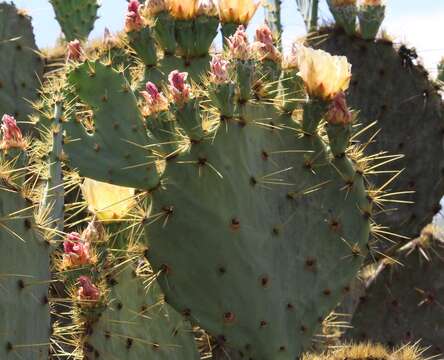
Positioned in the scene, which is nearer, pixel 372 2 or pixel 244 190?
pixel 244 190

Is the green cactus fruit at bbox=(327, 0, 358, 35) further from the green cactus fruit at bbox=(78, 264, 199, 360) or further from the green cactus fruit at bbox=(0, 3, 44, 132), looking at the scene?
the green cactus fruit at bbox=(78, 264, 199, 360)

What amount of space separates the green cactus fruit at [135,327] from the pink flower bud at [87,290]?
3.9 inches

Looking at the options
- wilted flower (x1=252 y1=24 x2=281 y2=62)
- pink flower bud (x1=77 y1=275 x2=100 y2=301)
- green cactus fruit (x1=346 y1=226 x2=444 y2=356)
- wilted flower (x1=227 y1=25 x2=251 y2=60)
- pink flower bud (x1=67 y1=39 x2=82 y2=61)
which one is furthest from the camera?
green cactus fruit (x1=346 y1=226 x2=444 y2=356)

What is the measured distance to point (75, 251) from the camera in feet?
8.07

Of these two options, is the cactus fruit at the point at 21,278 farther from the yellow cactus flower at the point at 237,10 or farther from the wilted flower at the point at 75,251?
the yellow cactus flower at the point at 237,10

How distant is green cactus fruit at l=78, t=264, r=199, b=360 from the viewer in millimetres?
2553

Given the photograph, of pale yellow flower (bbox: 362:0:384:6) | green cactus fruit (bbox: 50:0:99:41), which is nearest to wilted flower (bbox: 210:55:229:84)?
pale yellow flower (bbox: 362:0:384:6)

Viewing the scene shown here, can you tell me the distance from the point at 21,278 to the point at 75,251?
1.31 feet

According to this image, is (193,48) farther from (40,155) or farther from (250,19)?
(40,155)

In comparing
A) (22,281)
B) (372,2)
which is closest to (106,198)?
(22,281)

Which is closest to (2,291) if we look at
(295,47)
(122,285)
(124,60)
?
(122,285)

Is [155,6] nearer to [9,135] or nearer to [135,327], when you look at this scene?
[9,135]

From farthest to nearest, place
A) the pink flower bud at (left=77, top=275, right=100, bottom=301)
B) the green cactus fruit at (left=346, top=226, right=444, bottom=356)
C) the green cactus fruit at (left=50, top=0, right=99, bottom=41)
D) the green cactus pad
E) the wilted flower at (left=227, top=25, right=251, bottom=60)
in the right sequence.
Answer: the green cactus fruit at (left=50, top=0, right=99, bottom=41), the green cactus fruit at (left=346, top=226, right=444, bottom=356), the wilted flower at (left=227, top=25, right=251, bottom=60), the pink flower bud at (left=77, top=275, right=100, bottom=301), the green cactus pad

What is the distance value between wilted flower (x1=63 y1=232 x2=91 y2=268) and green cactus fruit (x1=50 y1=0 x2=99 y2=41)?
11.0ft
